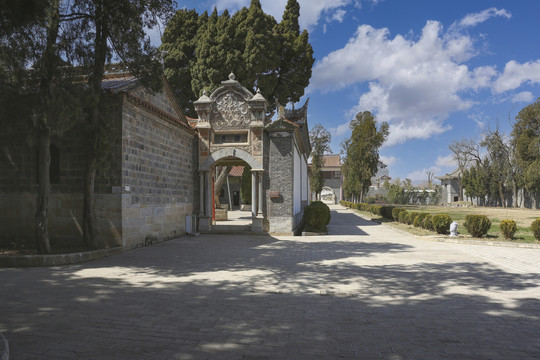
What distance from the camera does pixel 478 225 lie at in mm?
12242

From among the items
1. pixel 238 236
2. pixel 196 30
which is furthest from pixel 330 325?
pixel 196 30

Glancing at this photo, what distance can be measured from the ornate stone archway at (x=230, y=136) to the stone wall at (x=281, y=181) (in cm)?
41

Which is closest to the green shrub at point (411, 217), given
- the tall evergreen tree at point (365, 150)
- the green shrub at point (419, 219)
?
the green shrub at point (419, 219)

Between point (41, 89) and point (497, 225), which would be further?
point (497, 225)

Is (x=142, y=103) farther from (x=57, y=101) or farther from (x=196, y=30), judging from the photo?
(x=196, y=30)

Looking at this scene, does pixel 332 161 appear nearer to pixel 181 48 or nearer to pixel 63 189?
pixel 181 48

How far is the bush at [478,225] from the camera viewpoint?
12.2 metres

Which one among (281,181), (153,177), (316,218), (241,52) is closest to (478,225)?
(316,218)

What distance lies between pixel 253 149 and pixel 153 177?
4.46 m

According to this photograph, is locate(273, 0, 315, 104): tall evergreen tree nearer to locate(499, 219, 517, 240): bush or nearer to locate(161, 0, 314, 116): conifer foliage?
locate(161, 0, 314, 116): conifer foliage

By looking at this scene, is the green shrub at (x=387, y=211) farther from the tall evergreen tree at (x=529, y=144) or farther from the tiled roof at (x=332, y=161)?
the tiled roof at (x=332, y=161)

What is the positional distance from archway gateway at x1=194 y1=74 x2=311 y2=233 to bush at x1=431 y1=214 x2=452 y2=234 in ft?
19.5

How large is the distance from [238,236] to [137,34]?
7.88m

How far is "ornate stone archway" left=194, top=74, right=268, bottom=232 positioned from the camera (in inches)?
535
